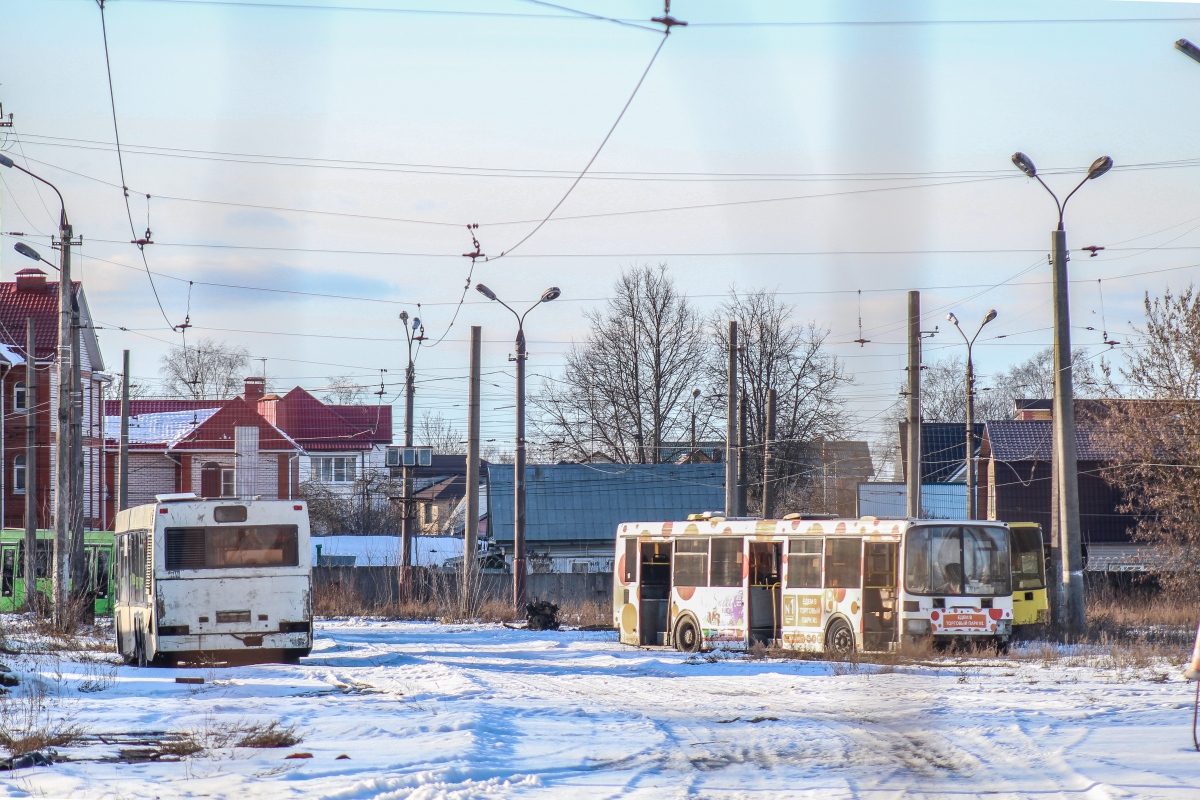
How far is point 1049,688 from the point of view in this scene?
14.9 meters

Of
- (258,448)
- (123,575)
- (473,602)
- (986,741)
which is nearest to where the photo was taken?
(986,741)

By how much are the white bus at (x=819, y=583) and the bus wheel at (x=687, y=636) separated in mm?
20

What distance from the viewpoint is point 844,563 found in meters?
22.9

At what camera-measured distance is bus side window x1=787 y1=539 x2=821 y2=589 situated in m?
23.4

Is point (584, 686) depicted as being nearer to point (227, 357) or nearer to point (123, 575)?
point (123, 575)

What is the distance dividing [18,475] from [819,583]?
3990cm

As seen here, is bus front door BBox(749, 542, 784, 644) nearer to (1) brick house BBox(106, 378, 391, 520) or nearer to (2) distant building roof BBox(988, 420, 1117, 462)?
(2) distant building roof BBox(988, 420, 1117, 462)

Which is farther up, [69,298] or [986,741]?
[69,298]

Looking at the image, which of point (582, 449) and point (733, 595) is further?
point (582, 449)

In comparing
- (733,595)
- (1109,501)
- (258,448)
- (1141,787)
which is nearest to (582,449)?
(258,448)

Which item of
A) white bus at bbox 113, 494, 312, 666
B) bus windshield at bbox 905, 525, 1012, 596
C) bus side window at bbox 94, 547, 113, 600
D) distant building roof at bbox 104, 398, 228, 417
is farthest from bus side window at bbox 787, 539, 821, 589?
distant building roof at bbox 104, 398, 228, 417

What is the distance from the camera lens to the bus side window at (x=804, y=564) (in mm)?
23391

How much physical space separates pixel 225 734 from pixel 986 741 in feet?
20.8

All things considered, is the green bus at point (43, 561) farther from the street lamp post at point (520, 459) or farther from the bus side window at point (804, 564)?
the bus side window at point (804, 564)
